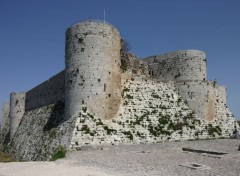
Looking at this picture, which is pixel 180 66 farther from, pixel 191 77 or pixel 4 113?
pixel 4 113

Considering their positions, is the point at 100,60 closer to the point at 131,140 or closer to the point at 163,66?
the point at 131,140

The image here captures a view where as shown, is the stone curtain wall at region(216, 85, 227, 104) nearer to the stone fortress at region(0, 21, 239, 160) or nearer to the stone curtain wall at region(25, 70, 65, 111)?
the stone fortress at region(0, 21, 239, 160)

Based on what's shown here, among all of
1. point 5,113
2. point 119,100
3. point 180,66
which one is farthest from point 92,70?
point 5,113

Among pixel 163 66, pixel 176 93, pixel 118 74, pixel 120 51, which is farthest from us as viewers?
pixel 163 66

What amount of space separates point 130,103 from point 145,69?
279 inches

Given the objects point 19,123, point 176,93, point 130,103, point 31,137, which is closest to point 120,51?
point 130,103

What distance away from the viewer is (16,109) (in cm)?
4297

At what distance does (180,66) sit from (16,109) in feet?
79.2

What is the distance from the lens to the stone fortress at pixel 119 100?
884 inches

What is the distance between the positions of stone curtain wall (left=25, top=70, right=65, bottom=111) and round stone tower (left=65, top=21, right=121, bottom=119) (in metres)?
6.53

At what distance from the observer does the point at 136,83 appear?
2730 centimetres

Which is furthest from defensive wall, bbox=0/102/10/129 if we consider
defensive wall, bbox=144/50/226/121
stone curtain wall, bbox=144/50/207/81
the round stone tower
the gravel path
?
the gravel path

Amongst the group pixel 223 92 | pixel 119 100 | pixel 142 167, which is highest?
pixel 223 92

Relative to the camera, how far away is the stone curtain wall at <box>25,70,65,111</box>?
30.4 m
